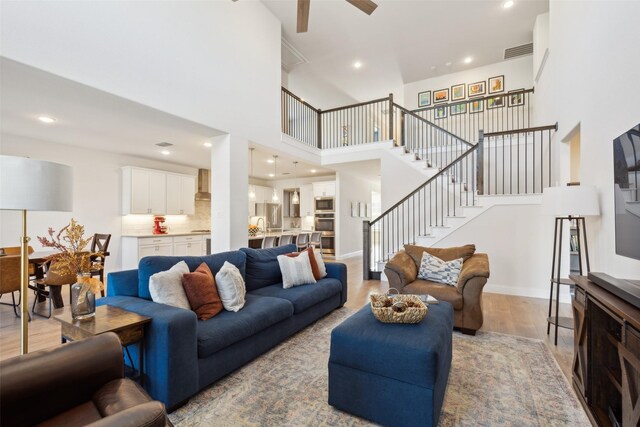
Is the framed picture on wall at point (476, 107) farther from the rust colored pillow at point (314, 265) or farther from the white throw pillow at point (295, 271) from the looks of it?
the white throw pillow at point (295, 271)

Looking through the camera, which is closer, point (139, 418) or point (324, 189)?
point (139, 418)

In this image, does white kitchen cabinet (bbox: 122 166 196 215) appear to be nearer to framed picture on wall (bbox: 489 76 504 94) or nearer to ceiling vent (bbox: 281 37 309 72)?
ceiling vent (bbox: 281 37 309 72)

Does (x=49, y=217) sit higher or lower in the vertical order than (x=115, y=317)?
higher

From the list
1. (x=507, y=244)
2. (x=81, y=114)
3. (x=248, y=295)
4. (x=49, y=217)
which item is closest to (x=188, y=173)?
(x=49, y=217)

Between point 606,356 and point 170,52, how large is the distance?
5.09 m

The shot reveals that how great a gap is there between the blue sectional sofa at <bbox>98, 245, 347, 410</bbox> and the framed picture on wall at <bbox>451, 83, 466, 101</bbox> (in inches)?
269

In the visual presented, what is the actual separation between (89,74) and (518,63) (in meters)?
8.84

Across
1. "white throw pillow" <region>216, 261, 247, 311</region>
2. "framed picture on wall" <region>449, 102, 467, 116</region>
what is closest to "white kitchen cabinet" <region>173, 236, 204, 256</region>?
"white throw pillow" <region>216, 261, 247, 311</region>

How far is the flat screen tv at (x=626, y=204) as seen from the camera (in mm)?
1717

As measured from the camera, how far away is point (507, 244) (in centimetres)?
465

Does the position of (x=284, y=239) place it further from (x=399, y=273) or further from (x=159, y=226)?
(x=399, y=273)

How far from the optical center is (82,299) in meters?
1.87

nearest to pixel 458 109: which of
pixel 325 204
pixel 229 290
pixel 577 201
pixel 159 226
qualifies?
pixel 325 204

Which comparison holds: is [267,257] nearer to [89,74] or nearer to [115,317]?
[115,317]
